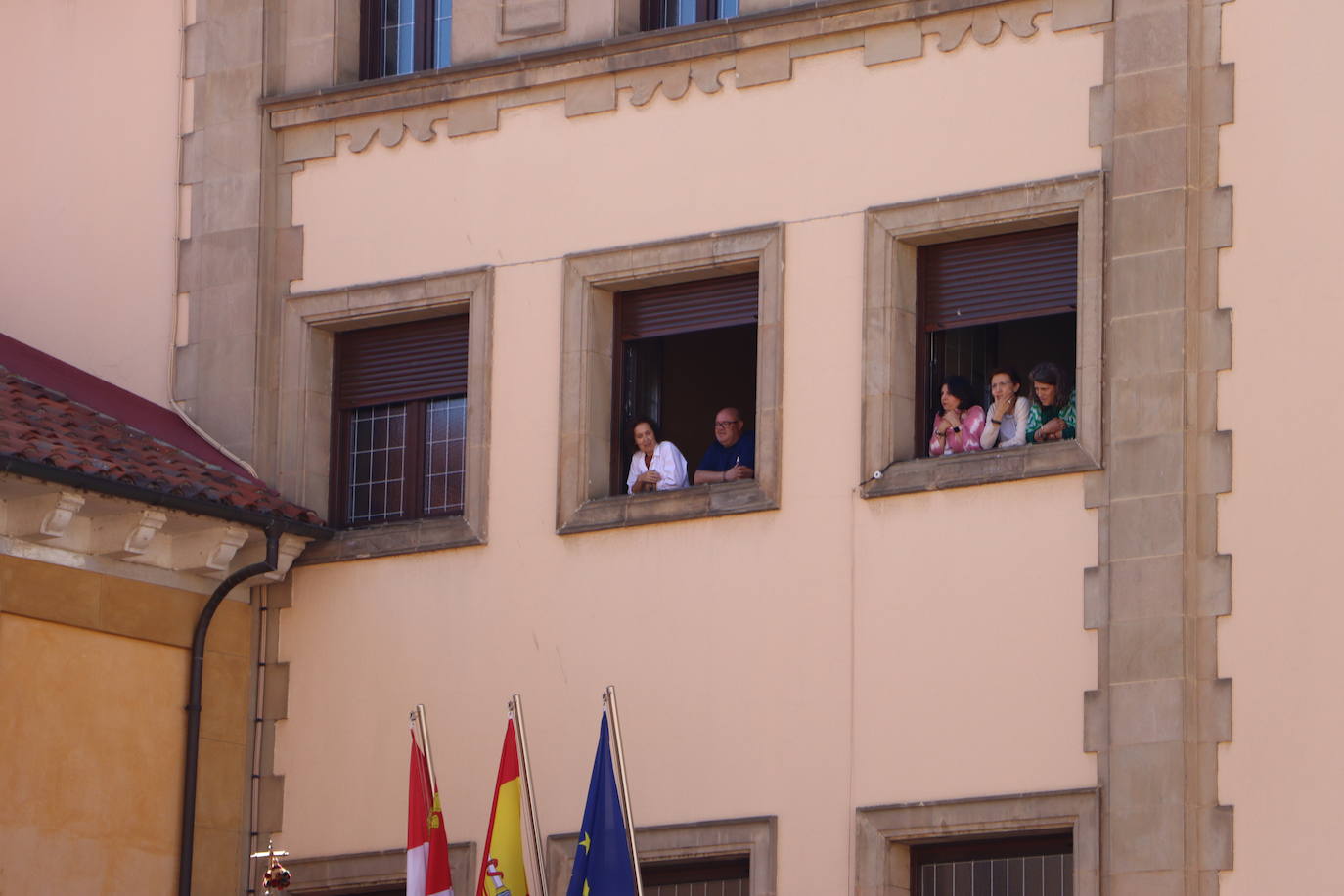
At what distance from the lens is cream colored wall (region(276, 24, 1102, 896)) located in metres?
21.1

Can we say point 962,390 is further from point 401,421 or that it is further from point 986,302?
point 401,421

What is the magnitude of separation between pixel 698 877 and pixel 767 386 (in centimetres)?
307

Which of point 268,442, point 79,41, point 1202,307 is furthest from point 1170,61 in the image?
point 79,41

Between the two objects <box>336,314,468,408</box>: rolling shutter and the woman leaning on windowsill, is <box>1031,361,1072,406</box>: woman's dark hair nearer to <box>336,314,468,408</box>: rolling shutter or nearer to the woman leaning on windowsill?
the woman leaning on windowsill

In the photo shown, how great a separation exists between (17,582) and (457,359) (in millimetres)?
3525

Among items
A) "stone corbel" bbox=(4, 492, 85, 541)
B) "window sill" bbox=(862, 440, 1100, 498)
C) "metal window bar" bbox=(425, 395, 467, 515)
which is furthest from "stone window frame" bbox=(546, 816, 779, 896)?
"stone corbel" bbox=(4, 492, 85, 541)

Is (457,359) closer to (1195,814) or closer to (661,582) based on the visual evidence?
(661,582)

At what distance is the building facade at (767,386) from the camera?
20.5 metres

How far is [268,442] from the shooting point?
24.1 m

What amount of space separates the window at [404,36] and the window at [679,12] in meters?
1.47

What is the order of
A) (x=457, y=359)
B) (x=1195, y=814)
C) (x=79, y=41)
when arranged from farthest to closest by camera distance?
(x=79, y=41) < (x=457, y=359) < (x=1195, y=814)

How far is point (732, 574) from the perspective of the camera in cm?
2197

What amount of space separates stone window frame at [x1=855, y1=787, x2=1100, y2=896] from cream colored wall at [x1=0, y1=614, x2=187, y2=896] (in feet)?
15.2

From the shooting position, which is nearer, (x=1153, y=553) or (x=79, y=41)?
(x=1153, y=553)
